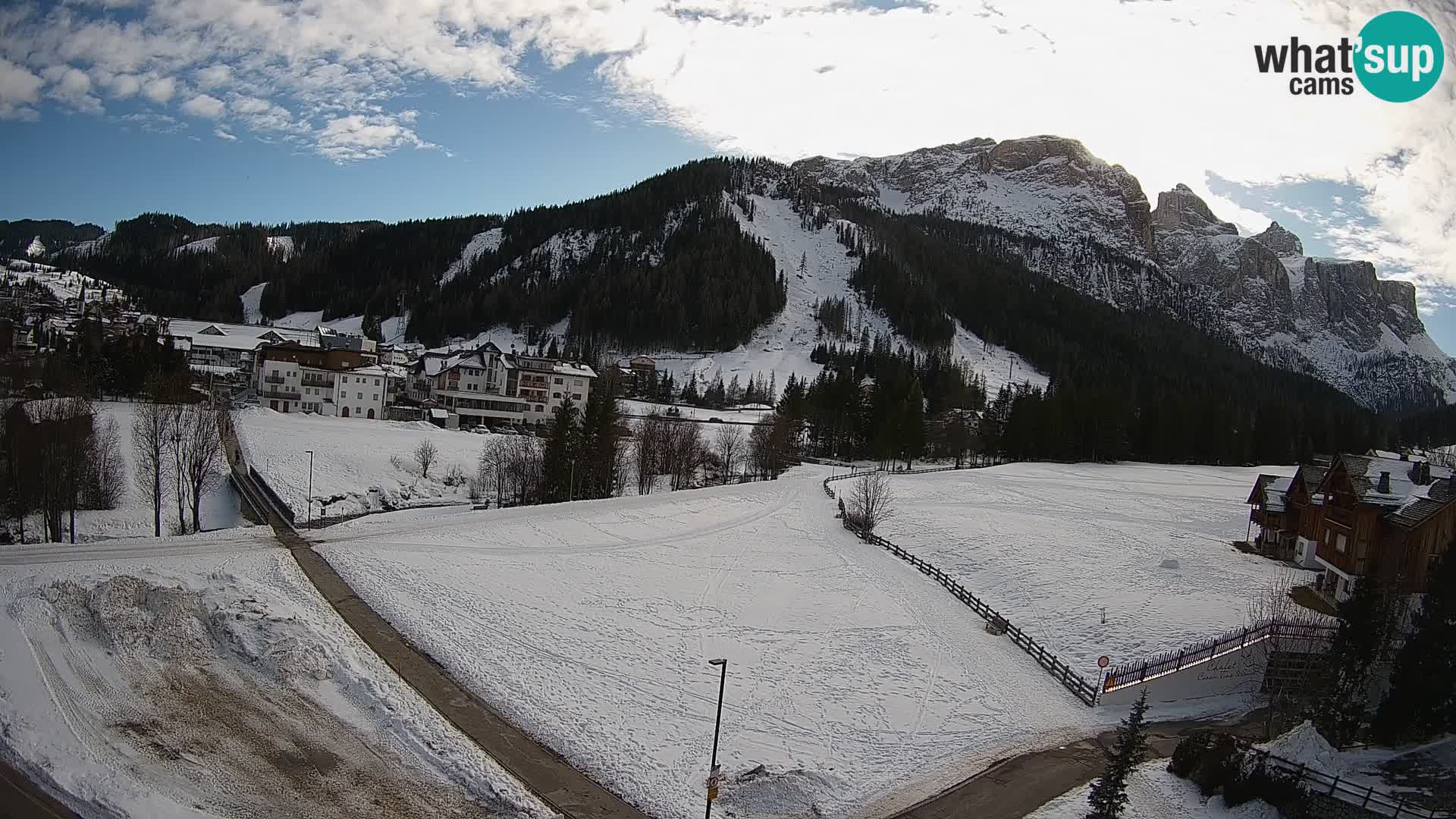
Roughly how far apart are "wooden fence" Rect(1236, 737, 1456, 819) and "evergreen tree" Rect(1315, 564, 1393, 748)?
3808 mm

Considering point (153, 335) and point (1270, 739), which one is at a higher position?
point (153, 335)

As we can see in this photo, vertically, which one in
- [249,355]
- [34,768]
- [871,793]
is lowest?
[871,793]

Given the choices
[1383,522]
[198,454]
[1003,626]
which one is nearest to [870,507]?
[1003,626]

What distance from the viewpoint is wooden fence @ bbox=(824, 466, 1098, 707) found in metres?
30.4

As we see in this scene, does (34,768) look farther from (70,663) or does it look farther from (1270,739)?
(1270,739)

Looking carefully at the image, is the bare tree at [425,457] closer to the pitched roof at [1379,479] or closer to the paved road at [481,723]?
the paved road at [481,723]

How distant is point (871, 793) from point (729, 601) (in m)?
15.9

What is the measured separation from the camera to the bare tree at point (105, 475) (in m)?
48.8

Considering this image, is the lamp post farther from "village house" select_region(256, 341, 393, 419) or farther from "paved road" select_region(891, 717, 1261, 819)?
"paved road" select_region(891, 717, 1261, 819)

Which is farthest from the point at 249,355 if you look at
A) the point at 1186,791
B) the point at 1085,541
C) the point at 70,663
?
the point at 1186,791

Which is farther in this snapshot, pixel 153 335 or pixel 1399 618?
pixel 153 335

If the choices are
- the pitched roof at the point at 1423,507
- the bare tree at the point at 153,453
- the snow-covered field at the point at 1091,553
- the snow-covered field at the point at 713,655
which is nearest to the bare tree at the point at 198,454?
the bare tree at the point at 153,453

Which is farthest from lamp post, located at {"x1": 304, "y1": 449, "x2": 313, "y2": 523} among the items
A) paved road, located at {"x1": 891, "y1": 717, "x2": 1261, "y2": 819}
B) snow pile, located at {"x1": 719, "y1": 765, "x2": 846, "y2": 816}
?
paved road, located at {"x1": 891, "y1": 717, "x2": 1261, "y2": 819}

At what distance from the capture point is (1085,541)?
49531 mm
